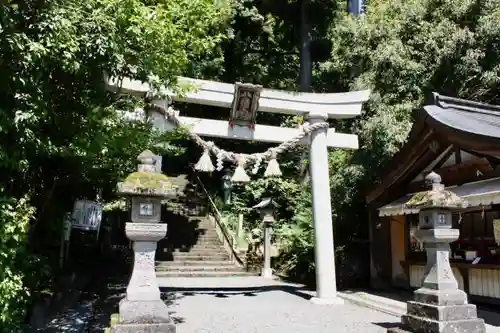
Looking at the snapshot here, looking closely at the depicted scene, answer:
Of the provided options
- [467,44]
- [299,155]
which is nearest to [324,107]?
[467,44]

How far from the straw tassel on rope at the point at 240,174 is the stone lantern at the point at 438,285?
4457 millimetres

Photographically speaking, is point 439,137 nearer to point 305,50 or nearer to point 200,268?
point 200,268

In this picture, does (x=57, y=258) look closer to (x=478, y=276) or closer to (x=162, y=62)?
(x=162, y=62)

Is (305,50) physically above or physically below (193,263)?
above

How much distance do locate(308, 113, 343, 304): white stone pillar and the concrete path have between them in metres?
0.49

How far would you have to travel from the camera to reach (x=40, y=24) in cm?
534

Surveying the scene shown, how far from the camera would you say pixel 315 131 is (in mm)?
12031

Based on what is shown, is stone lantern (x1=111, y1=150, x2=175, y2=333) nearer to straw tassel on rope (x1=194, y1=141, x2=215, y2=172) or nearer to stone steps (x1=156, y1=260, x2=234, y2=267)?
straw tassel on rope (x1=194, y1=141, x2=215, y2=172)

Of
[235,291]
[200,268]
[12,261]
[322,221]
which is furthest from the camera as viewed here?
[200,268]

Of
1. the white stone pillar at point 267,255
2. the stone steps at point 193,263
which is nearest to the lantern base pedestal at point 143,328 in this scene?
the stone steps at point 193,263

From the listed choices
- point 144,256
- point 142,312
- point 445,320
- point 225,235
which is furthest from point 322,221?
point 225,235

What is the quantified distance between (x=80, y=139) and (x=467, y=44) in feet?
37.7

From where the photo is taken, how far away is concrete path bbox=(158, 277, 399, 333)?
27.3 ft

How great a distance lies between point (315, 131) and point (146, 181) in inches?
251
